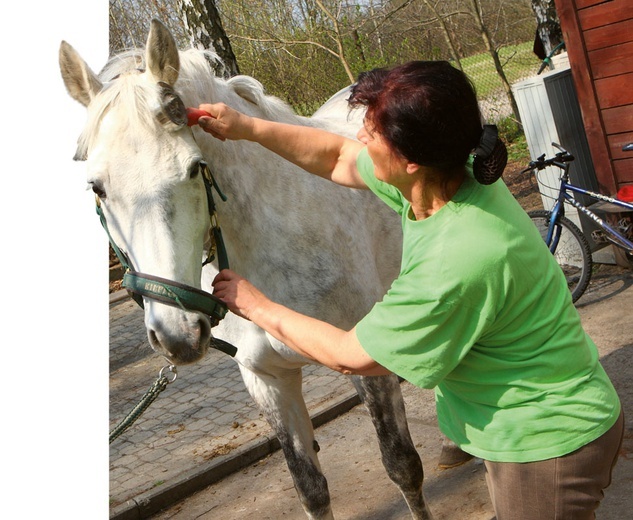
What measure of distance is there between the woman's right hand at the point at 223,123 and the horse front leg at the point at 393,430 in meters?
1.28

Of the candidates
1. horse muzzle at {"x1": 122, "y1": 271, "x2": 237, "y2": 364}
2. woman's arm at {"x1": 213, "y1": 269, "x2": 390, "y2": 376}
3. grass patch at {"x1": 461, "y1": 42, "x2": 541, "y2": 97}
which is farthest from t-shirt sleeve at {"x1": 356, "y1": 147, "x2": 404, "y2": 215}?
grass patch at {"x1": 461, "y1": 42, "x2": 541, "y2": 97}

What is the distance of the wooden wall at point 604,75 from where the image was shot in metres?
6.16

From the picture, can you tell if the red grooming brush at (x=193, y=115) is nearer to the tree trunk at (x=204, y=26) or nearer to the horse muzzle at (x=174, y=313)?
the horse muzzle at (x=174, y=313)

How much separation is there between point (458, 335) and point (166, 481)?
3323 millimetres

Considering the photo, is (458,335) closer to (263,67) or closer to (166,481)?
(166,481)

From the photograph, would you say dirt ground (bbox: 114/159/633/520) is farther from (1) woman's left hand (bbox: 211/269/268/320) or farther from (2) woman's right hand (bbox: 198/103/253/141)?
(2) woman's right hand (bbox: 198/103/253/141)

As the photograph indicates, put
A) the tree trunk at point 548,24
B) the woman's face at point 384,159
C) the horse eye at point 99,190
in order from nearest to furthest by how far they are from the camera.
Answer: the woman's face at point 384,159 → the horse eye at point 99,190 → the tree trunk at point 548,24

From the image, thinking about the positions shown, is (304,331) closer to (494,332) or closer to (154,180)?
(494,332)

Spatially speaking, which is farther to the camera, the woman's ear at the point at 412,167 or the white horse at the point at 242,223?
the white horse at the point at 242,223

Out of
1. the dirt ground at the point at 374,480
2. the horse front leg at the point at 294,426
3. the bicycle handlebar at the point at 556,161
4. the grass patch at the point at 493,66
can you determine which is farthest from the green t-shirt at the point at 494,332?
the grass patch at the point at 493,66

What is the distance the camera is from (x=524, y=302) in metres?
1.95

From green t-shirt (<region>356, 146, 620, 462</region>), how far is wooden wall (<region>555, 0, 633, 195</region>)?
4752mm

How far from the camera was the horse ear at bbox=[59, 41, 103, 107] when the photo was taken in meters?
2.56

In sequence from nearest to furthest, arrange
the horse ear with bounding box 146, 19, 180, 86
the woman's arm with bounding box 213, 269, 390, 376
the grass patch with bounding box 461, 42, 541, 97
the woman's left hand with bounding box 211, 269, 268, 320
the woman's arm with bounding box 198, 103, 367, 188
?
the woman's arm with bounding box 213, 269, 390, 376 < the woman's left hand with bounding box 211, 269, 268, 320 < the horse ear with bounding box 146, 19, 180, 86 < the woman's arm with bounding box 198, 103, 367, 188 < the grass patch with bounding box 461, 42, 541, 97
